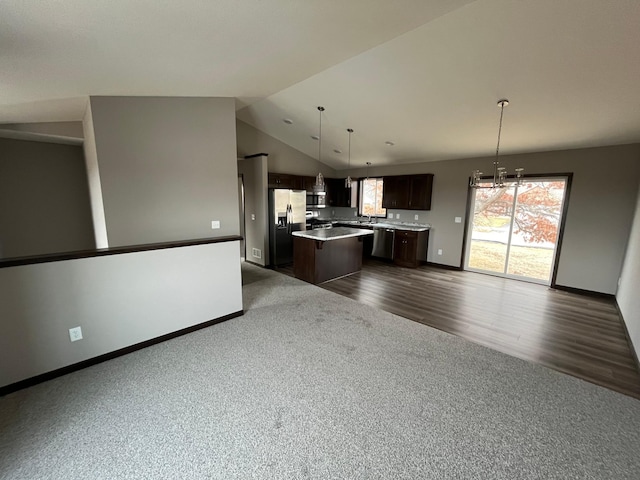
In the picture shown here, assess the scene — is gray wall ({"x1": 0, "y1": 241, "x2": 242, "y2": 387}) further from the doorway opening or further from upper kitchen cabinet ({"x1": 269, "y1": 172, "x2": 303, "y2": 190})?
the doorway opening

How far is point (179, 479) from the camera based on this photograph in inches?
56.9

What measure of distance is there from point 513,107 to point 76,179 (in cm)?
678

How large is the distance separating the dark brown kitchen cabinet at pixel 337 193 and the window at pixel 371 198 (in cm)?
42

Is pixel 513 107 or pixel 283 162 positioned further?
pixel 283 162

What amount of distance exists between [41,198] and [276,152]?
4.44 m

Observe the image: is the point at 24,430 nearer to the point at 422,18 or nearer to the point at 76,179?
the point at 76,179

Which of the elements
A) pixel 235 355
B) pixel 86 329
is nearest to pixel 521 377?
pixel 235 355

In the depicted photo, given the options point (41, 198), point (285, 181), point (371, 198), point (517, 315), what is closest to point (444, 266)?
point (517, 315)

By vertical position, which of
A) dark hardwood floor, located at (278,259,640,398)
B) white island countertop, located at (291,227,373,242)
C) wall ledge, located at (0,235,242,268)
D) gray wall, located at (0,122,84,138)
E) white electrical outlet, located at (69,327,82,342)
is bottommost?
dark hardwood floor, located at (278,259,640,398)

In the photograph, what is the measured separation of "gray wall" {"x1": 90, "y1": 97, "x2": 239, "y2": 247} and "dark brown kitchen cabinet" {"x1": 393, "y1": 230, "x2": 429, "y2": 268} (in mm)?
4055

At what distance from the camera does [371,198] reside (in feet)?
24.8

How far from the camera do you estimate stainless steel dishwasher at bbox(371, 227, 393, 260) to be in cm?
652

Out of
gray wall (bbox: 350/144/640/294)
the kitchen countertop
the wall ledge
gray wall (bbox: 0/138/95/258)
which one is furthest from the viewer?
the kitchen countertop

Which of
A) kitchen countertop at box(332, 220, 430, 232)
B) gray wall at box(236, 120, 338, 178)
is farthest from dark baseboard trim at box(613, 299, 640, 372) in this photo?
gray wall at box(236, 120, 338, 178)
